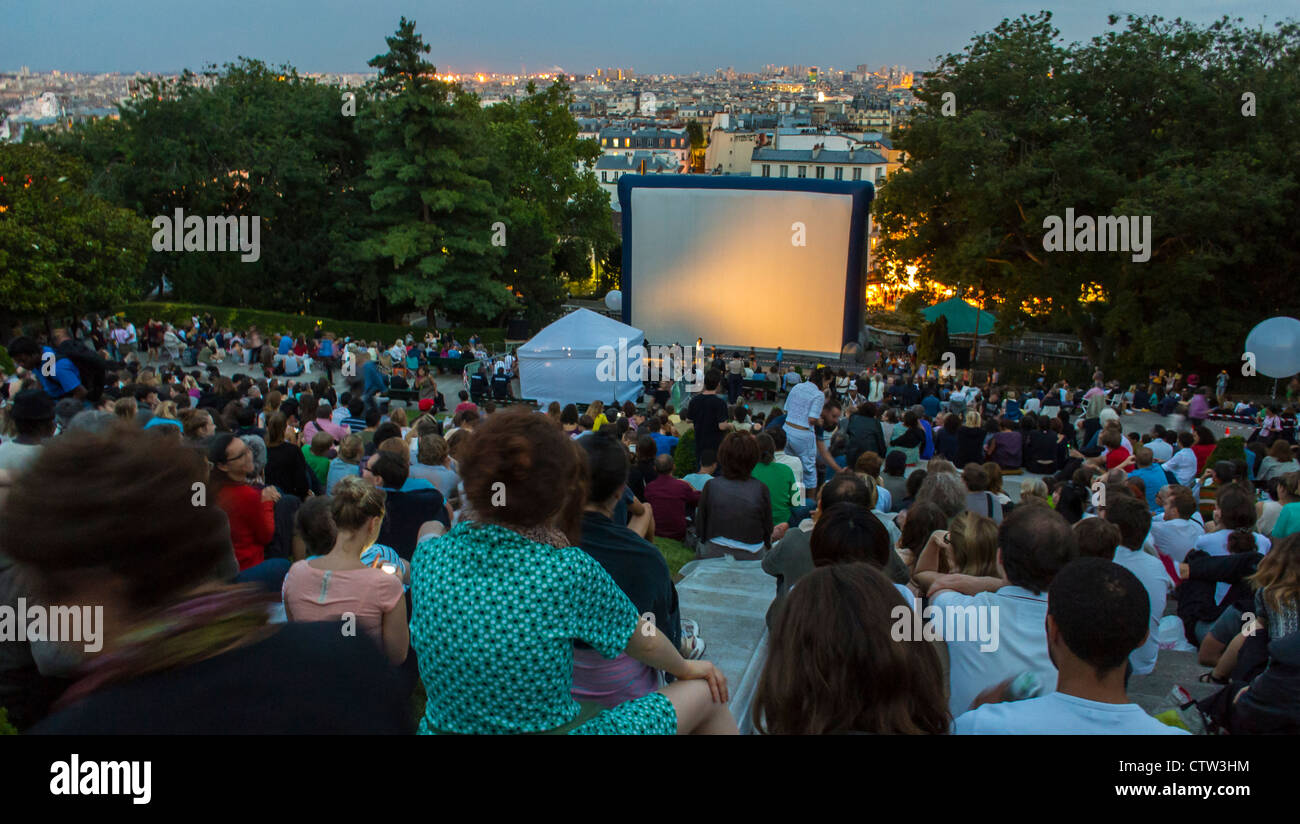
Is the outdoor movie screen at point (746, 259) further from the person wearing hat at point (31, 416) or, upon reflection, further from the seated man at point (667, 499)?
the person wearing hat at point (31, 416)

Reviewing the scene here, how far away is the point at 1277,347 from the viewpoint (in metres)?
15.8

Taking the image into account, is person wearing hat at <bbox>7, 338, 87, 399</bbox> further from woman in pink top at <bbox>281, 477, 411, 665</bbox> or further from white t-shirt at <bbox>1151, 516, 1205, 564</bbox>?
white t-shirt at <bbox>1151, 516, 1205, 564</bbox>

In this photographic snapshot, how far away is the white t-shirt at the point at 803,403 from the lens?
8.91 meters

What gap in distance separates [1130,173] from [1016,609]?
887 inches

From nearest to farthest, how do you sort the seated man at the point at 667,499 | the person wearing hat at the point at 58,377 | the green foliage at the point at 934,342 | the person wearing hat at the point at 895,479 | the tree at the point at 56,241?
the seated man at the point at 667,499, the person wearing hat at the point at 895,479, the person wearing hat at the point at 58,377, the tree at the point at 56,241, the green foliage at the point at 934,342

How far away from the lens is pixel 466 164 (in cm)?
2706

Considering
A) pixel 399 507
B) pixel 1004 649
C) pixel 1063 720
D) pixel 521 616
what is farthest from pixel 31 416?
pixel 1063 720

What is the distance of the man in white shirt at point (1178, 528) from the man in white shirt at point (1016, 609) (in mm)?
3517

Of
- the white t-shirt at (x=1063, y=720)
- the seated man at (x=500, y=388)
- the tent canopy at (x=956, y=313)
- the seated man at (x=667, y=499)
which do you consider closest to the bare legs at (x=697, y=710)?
the white t-shirt at (x=1063, y=720)

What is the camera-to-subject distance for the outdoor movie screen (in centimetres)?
2377

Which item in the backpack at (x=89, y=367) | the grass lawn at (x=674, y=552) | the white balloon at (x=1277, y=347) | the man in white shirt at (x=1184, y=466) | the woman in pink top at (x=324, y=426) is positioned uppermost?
the white balloon at (x=1277, y=347)

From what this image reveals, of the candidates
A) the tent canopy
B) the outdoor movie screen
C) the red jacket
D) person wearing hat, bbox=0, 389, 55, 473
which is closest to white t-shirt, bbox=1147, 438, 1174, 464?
the red jacket

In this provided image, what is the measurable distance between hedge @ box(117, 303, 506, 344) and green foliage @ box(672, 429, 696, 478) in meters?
19.0

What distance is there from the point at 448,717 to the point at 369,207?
29425 mm
